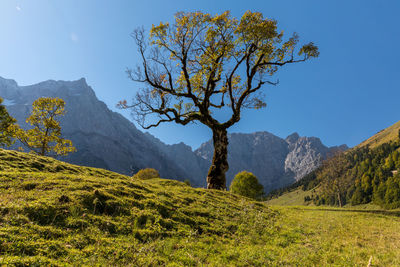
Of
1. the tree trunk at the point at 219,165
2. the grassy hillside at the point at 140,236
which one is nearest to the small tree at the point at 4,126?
the grassy hillside at the point at 140,236

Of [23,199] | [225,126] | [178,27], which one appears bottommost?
[23,199]

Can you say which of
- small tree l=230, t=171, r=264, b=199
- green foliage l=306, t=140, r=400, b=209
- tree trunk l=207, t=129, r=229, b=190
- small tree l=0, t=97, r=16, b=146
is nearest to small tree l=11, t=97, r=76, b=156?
small tree l=0, t=97, r=16, b=146

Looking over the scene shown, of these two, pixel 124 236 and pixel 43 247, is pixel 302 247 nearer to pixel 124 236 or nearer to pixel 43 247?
pixel 124 236

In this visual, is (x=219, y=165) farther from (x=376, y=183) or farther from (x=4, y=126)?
(x=376, y=183)

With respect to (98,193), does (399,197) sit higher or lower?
lower

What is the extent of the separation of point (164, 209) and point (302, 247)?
5811mm

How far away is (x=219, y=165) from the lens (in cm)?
2252

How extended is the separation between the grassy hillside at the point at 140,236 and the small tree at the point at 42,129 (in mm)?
34914

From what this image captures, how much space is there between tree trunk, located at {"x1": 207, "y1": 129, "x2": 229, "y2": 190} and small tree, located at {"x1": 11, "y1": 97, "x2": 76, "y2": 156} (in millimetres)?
30110

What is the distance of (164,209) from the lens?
9227 millimetres

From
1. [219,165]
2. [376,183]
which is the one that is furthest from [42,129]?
[376,183]

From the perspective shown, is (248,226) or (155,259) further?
(248,226)

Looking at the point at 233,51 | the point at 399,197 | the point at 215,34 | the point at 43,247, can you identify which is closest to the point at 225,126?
the point at 233,51

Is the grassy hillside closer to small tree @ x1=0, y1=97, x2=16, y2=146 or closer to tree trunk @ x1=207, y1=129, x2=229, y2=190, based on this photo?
tree trunk @ x1=207, y1=129, x2=229, y2=190
